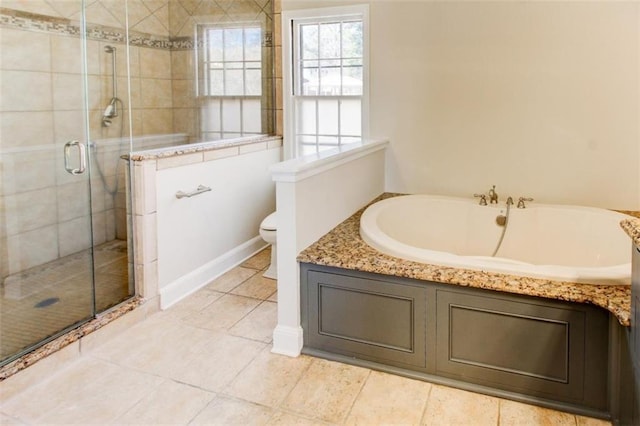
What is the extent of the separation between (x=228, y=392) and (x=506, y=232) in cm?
200

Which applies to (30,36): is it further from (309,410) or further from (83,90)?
(309,410)

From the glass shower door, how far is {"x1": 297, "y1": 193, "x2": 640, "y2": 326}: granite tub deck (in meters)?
1.31

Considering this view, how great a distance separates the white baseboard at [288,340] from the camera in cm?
244

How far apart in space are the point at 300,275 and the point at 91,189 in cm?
140

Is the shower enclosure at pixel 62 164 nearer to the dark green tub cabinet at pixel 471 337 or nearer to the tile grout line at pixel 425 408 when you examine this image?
the dark green tub cabinet at pixel 471 337

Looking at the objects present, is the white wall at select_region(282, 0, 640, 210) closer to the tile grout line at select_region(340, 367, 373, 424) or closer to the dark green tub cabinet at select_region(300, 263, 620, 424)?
the dark green tub cabinet at select_region(300, 263, 620, 424)

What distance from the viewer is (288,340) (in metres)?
2.45

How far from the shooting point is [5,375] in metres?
2.05

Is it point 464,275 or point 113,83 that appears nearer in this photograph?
point 464,275

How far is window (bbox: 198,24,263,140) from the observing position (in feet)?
13.2

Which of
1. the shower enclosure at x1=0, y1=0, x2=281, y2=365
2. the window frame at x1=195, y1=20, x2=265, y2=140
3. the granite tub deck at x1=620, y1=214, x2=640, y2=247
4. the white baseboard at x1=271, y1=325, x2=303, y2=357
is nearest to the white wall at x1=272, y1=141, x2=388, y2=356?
the white baseboard at x1=271, y1=325, x2=303, y2=357

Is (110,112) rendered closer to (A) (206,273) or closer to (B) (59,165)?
(B) (59,165)

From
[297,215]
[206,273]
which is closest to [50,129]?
[206,273]

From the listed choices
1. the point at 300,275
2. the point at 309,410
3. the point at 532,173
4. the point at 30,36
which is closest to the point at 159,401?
the point at 309,410
